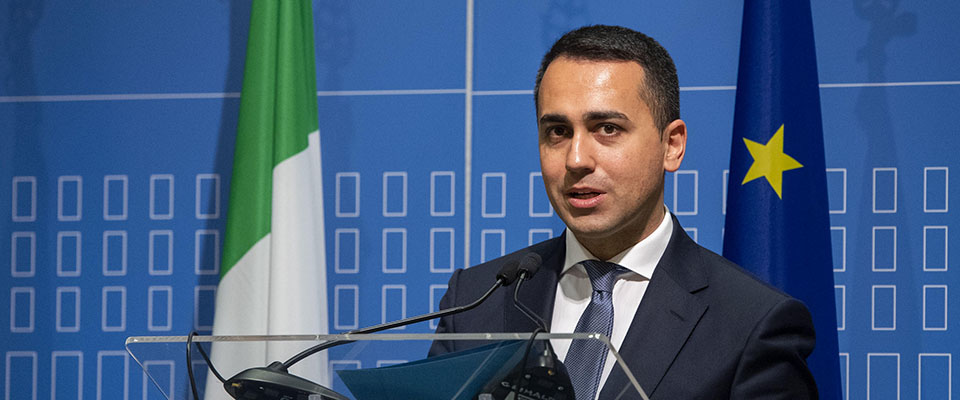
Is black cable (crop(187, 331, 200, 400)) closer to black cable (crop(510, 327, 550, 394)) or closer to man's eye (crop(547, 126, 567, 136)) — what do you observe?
black cable (crop(510, 327, 550, 394))

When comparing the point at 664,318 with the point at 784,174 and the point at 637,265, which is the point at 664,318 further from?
the point at 784,174

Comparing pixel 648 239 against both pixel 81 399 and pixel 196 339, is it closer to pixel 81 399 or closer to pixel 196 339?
pixel 196 339

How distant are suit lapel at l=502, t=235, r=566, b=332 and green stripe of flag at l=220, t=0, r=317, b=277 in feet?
4.31

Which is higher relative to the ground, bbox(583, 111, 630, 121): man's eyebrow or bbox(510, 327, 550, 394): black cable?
bbox(583, 111, 630, 121): man's eyebrow

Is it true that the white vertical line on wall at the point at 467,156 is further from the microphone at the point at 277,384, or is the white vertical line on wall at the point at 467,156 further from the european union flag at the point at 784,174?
the microphone at the point at 277,384

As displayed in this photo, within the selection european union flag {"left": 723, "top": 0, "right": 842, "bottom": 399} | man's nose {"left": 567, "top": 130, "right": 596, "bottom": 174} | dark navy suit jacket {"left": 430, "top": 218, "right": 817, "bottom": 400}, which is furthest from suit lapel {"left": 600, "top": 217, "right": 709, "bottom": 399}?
european union flag {"left": 723, "top": 0, "right": 842, "bottom": 399}

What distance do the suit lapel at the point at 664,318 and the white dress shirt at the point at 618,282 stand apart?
0.10 ft

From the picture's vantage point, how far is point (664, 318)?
1.72m

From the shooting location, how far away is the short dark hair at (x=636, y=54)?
1.79 metres

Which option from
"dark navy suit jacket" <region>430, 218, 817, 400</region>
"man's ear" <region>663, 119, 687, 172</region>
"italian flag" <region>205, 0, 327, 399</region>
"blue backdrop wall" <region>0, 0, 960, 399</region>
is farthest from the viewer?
"blue backdrop wall" <region>0, 0, 960, 399</region>

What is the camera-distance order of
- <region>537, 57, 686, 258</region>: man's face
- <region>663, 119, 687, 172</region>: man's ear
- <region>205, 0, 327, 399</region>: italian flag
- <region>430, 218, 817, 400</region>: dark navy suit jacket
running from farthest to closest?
<region>205, 0, 327, 399</region>: italian flag, <region>663, 119, 687, 172</region>: man's ear, <region>537, 57, 686, 258</region>: man's face, <region>430, 218, 817, 400</region>: dark navy suit jacket

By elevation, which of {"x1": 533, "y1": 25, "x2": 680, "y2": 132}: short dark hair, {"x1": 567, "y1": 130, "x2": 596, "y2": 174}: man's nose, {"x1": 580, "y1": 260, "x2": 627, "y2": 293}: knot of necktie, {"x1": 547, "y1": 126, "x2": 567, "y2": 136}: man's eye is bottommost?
{"x1": 580, "y1": 260, "x2": 627, "y2": 293}: knot of necktie

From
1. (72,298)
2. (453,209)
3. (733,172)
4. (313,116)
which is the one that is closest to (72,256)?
(72,298)

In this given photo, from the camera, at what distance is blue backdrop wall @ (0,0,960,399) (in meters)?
3.12
